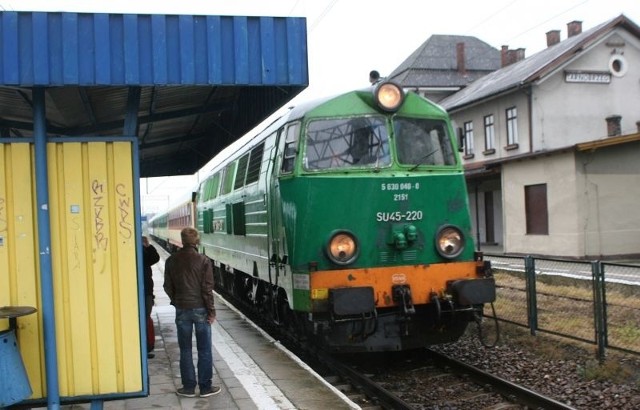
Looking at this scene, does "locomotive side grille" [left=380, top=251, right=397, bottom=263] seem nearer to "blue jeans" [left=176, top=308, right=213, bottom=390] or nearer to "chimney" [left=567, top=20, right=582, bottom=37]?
"blue jeans" [left=176, top=308, right=213, bottom=390]

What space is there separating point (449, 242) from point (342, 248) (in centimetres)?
130

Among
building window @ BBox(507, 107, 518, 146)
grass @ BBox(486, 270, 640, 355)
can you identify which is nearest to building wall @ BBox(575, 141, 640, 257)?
building window @ BBox(507, 107, 518, 146)

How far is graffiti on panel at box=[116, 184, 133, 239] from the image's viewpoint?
5027 millimetres

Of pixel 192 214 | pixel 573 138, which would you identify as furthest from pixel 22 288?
pixel 573 138

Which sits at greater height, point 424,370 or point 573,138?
point 573,138

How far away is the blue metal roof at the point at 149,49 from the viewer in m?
4.64

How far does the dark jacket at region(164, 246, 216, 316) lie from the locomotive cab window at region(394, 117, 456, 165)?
2829 mm

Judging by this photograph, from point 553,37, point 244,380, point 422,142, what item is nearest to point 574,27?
point 553,37

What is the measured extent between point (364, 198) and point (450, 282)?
1.38m

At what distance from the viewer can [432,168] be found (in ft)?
26.0

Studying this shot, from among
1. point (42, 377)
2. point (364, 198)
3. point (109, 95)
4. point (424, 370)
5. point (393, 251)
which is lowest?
point (424, 370)

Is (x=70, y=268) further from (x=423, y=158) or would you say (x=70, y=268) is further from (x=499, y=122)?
(x=499, y=122)

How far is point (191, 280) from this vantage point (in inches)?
247

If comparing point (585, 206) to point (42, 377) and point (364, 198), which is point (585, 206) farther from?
point (42, 377)
